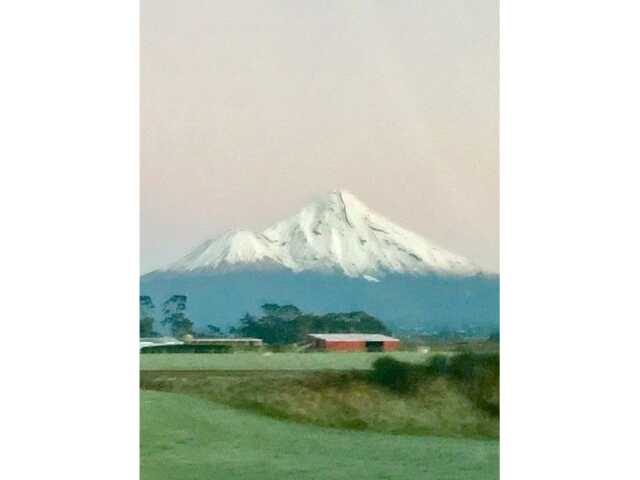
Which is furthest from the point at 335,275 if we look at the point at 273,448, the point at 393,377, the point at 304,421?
the point at 273,448

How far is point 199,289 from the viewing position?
4043 mm

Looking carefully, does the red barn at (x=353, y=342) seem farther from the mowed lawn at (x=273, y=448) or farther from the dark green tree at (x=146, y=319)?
the dark green tree at (x=146, y=319)

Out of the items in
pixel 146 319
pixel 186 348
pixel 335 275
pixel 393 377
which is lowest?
pixel 393 377

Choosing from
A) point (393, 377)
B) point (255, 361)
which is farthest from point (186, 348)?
point (393, 377)

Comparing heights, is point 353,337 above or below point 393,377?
above

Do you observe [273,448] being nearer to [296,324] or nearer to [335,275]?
[296,324]

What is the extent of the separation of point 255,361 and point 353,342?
0.36 metres

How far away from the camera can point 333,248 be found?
13.4 ft

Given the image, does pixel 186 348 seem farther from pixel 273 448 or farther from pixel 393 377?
pixel 393 377

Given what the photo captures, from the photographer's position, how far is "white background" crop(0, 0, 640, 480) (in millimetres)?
3984
